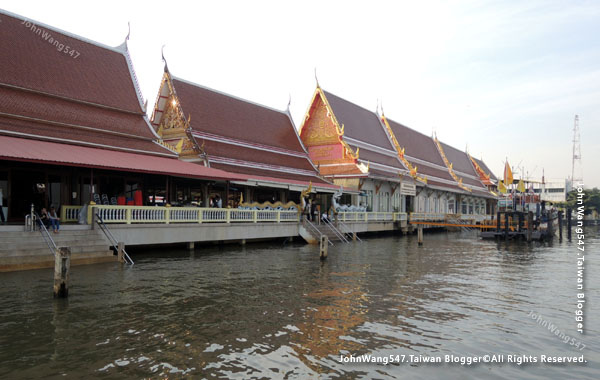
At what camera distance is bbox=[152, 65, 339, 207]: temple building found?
22828 millimetres

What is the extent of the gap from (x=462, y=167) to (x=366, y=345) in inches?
1996

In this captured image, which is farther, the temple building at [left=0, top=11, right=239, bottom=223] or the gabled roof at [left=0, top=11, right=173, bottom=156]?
the gabled roof at [left=0, top=11, right=173, bottom=156]

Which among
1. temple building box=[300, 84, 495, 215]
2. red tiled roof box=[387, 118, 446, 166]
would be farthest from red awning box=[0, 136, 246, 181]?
red tiled roof box=[387, 118, 446, 166]

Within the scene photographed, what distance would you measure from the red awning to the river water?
3.47m

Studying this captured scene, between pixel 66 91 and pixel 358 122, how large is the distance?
76.5ft

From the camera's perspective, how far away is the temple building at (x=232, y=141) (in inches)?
899

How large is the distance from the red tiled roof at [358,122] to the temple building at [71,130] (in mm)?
16296

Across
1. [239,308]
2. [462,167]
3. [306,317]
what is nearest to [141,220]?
[239,308]

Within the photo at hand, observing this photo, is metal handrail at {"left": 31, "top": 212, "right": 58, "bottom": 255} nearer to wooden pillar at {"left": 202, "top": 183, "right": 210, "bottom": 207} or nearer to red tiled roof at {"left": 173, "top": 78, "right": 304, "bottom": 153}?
wooden pillar at {"left": 202, "top": 183, "right": 210, "bottom": 207}

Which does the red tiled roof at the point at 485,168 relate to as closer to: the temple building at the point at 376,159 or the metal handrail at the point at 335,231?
the temple building at the point at 376,159

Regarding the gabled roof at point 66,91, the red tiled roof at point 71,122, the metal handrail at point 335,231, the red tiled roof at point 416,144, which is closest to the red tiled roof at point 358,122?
the red tiled roof at point 416,144

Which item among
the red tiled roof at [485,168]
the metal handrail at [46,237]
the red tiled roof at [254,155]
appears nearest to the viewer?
the metal handrail at [46,237]

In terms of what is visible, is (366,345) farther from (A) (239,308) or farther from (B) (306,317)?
(A) (239,308)

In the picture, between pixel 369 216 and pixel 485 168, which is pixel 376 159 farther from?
pixel 485 168
